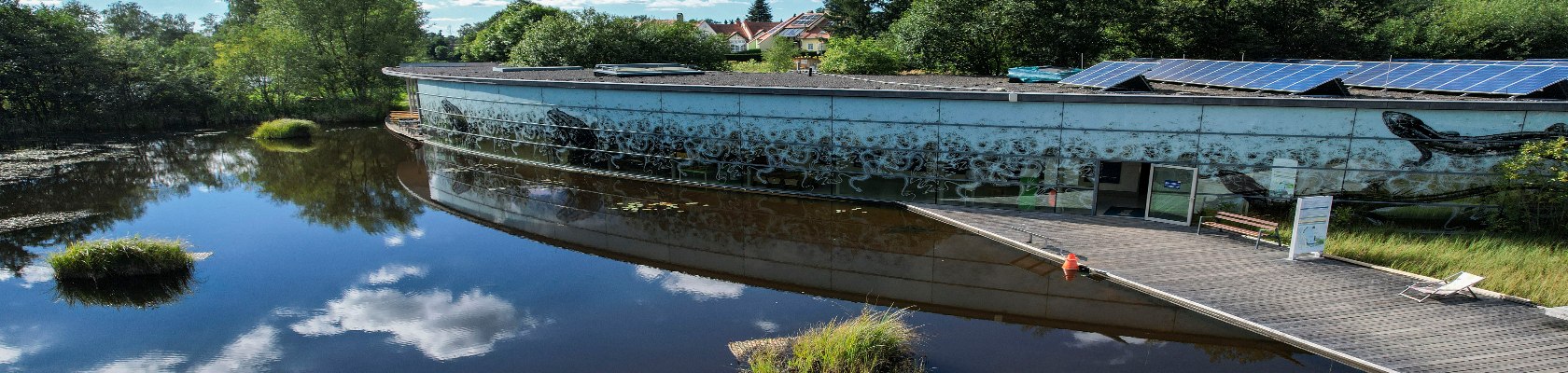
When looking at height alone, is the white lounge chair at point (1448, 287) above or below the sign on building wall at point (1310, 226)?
below

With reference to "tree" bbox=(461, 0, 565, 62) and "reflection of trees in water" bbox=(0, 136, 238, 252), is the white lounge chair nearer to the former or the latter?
"reflection of trees in water" bbox=(0, 136, 238, 252)

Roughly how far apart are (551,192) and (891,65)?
22677 millimetres

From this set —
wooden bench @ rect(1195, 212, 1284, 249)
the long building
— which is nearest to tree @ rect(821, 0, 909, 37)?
the long building

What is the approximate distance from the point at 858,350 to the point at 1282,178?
10.9 m

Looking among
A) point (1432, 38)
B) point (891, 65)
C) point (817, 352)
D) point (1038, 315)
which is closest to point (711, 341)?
point (817, 352)

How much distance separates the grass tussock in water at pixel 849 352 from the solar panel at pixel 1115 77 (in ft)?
33.6

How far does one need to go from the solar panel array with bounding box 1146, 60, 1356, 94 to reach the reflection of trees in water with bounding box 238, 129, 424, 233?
1882 centimetres

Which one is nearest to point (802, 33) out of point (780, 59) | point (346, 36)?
point (780, 59)

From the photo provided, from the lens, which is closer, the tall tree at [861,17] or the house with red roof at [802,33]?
the tall tree at [861,17]

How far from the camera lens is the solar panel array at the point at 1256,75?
15422mm

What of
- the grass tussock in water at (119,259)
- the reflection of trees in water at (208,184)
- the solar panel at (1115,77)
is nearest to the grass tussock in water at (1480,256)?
the solar panel at (1115,77)

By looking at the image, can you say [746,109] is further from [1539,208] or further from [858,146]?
[1539,208]

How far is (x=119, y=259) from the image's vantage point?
13.5 metres

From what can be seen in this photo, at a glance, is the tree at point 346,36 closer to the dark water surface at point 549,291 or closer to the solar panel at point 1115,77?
the dark water surface at point 549,291
